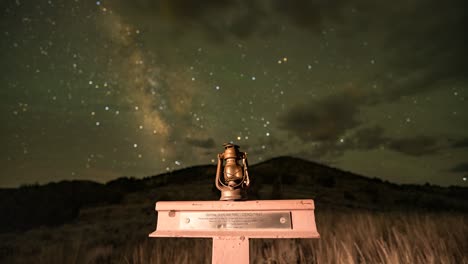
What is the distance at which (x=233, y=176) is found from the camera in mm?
3176

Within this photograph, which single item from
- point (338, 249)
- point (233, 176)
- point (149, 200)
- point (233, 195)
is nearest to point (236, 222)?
point (233, 195)

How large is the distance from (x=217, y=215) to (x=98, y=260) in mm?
4515

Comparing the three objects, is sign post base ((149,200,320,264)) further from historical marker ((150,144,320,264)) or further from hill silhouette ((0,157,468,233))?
hill silhouette ((0,157,468,233))

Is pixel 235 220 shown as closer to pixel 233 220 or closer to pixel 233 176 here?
pixel 233 220

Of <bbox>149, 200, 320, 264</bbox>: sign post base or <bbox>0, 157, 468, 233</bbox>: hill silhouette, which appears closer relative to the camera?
<bbox>149, 200, 320, 264</bbox>: sign post base

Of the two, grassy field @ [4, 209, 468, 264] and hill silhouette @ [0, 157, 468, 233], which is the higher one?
hill silhouette @ [0, 157, 468, 233]

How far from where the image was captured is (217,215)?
2949 millimetres

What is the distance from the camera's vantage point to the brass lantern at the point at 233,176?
10.2 feet

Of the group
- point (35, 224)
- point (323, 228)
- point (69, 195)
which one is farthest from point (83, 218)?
point (323, 228)

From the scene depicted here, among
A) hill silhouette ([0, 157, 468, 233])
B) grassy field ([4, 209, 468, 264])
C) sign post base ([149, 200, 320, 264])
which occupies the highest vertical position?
hill silhouette ([0, 157, 468, 233])

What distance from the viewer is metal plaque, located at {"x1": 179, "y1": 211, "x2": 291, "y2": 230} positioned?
2.77 meters

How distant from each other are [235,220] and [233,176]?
0.51 meters

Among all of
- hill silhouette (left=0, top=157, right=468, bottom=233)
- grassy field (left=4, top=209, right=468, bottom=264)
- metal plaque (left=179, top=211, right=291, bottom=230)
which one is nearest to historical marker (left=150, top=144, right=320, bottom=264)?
metal plaque (left=179, top=211, right=291, bottom=230)

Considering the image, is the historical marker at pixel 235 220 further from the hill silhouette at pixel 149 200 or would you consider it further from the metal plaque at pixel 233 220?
the hill silhouette at pixel 149 200
